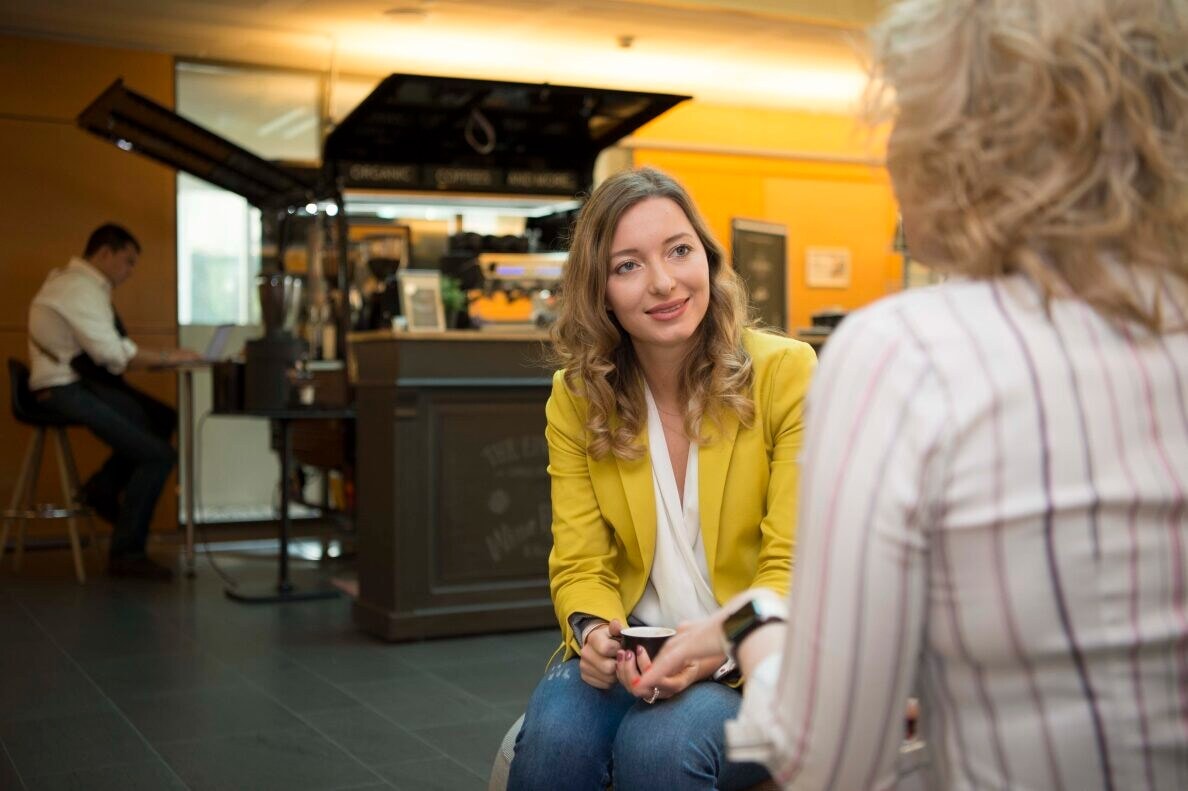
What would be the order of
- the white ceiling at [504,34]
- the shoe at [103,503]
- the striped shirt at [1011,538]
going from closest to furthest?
the striped shirt at [1011,538] → the shoe at [103,503] → the white ceiling at [504,34]

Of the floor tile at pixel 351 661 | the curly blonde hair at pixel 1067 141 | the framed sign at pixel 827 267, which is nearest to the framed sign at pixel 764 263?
the floor tile at pixel 351 661

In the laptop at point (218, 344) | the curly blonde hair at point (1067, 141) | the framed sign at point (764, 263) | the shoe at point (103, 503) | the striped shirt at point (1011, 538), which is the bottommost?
the shoe at point (103, 503)

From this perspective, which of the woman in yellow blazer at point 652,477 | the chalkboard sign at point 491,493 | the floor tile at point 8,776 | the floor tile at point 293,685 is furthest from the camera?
the chalkboard sign at point 491,493

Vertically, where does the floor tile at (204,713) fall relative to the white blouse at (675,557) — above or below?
below

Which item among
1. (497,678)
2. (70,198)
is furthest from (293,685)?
(70,198)

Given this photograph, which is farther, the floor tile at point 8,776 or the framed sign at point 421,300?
the framed sign at point 421,300

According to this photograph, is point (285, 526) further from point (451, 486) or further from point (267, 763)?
point (267, 763)

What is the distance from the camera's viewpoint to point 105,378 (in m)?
6.67

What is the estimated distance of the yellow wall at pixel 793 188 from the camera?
32.9 ft

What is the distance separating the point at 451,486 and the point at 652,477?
2.97 metres

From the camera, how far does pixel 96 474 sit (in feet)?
22.9

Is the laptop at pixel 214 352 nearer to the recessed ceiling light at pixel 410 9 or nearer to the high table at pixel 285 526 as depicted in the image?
the high table at pixel 285 526

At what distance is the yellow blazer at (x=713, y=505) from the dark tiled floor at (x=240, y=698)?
4.54ft

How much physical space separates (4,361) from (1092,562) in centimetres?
810
